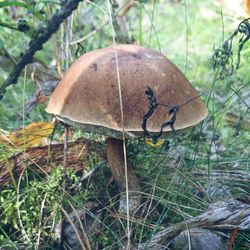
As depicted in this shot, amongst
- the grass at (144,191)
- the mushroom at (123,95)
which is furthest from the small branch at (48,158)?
the mushroom at (123,95)

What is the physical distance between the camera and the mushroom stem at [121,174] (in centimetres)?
170

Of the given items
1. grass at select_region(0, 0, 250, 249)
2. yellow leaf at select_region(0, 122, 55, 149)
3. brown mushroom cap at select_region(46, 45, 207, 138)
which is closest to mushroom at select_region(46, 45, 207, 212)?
brown mushroom cap at select_region(46, 45, 207, 138)

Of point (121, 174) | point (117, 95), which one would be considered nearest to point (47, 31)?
point (117, 95)

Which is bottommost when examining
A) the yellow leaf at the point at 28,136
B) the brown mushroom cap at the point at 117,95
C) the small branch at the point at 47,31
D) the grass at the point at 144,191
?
the grass at the point at 144,191

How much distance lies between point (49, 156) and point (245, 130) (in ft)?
3.17

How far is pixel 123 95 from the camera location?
1.43 metres

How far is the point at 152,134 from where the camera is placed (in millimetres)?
1448

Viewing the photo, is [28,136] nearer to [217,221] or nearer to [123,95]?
[123,95]

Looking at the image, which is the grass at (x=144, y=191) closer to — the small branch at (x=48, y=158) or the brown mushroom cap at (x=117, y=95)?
the small branch at (x=48, y=158)

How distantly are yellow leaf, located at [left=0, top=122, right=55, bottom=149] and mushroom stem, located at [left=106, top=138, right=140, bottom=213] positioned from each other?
0.96 feet

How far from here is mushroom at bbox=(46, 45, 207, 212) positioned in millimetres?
1416

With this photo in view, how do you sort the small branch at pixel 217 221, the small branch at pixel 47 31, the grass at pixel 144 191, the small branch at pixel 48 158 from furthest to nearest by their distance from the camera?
the small branch at pixel 48 158, the grass at pixel 144 191, the small branch at pixel 217 221, the small branch at pixel 47 31

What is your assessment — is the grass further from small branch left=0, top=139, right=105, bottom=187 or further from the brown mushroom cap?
the brown mushroom cap

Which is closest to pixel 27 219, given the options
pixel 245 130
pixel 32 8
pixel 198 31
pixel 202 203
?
pixel 202 203
